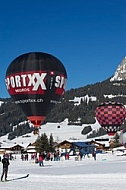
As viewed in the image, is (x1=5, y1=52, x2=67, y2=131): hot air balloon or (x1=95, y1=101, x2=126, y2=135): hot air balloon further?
(x1=95, y1=101, x2=126, y2=135): hot air balloon

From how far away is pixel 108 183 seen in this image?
1980cm

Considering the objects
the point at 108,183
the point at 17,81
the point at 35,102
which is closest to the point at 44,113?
the point at 35,102

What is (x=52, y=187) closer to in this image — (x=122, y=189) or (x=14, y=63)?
(x=122, y=189)

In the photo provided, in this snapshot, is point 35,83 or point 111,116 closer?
point 35,83

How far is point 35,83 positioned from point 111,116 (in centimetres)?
3419

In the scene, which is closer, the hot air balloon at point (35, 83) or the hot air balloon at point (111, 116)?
the hot air balloon at point (35, 83)

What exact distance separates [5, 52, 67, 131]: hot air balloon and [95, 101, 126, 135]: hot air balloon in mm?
30686

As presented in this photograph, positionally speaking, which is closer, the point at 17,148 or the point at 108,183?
the point at 108,183

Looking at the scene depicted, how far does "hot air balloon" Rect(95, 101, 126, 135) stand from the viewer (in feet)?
250

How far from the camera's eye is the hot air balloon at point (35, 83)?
149ft

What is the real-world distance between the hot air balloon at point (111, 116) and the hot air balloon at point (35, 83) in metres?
30.7

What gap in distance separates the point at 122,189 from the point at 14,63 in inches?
1278

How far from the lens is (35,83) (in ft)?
149

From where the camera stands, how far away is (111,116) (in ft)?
252
